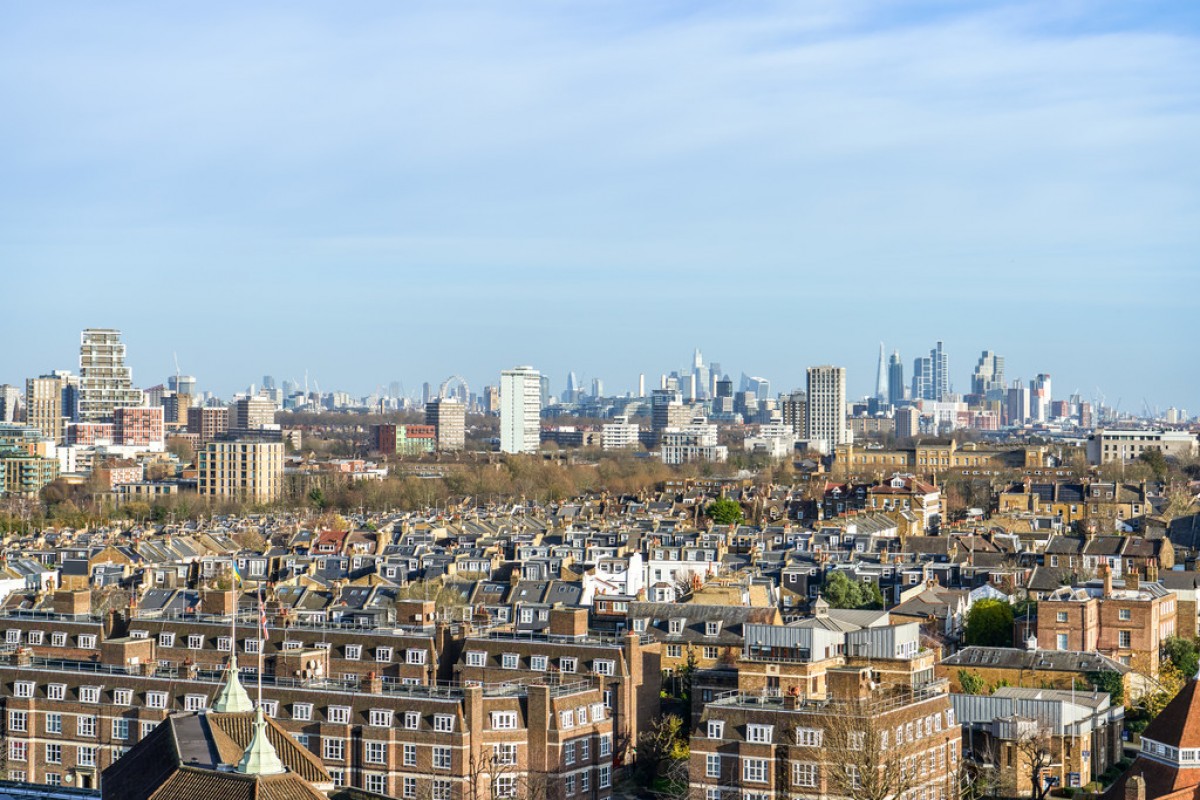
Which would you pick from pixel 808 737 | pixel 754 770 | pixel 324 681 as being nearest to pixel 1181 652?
pixel 808 737

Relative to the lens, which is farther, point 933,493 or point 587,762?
point 933,493

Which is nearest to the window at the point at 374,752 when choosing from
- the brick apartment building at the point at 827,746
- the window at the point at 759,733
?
the brick apartment building at the point at 827,746

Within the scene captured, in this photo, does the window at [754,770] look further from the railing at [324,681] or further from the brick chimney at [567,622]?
the brick chimney at [567,622]

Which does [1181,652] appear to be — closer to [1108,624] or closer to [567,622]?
[1108,624]

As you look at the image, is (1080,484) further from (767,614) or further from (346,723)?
(346,723)

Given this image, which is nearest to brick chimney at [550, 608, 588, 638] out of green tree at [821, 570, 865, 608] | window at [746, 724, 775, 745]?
window at [746, 724, 775, 745]

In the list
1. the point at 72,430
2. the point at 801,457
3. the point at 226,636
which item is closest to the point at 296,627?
the point at 226,636
